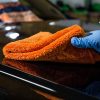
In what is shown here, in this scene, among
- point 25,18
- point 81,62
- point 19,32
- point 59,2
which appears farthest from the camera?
point 59,2

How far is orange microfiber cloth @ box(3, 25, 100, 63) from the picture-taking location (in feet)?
2.23

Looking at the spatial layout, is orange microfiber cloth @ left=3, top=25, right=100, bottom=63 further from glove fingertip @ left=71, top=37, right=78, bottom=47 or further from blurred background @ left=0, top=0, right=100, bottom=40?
blurred background @ left=0, top=0, right=100, bottom=40

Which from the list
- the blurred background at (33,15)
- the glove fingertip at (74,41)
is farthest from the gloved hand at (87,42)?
the blurred background at (33,15)

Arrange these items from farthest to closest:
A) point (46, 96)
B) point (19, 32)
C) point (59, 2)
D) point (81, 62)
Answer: point (59, 2) → point (19, 32) → point (81, 62) → point (46, 96)

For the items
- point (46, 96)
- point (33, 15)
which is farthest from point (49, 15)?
point (46, 96)

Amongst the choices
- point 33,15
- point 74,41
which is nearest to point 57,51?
point 74,41

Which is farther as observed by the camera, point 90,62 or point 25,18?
point 25,18

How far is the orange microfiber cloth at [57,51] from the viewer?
68cm

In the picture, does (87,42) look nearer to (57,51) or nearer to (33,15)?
(57,51)

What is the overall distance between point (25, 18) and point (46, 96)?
108 cm

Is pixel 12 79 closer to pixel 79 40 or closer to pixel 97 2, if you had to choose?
pixel 79 40

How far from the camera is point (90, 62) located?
729 millimetres

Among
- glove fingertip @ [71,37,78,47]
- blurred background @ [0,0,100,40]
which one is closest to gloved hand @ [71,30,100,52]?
glove fingertip @ [71,37,78,47]

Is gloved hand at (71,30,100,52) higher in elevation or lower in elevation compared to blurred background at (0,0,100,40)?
higher
